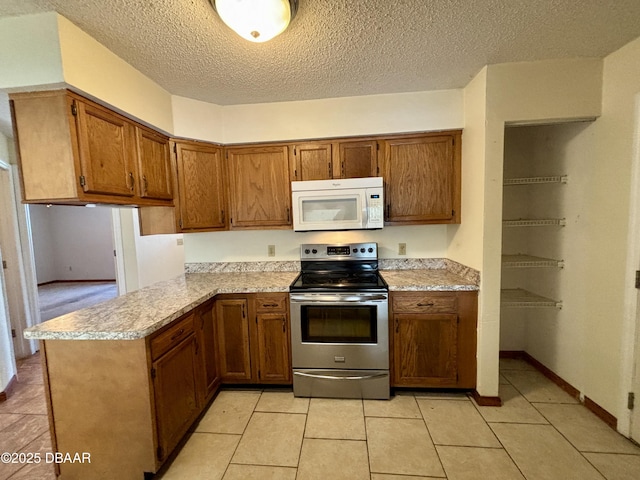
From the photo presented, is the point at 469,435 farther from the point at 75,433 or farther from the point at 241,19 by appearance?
the point at 241,19

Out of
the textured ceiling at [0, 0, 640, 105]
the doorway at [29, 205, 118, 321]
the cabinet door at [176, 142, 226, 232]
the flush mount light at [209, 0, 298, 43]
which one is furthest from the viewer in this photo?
the doorway at [29, 205, 118, 321]

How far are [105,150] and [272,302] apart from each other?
5.05ft

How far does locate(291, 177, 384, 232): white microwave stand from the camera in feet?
7.30

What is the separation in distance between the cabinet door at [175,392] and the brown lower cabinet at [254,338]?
14.4 inches

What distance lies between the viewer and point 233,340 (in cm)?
223

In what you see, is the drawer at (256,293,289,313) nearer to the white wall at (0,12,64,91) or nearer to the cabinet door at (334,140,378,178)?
the cabinet door at (334,140,378,178)

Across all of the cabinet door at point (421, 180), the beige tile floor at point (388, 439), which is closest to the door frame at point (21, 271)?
the beige tile floor at point (388, 439)

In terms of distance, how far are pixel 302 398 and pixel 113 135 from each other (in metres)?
2.36

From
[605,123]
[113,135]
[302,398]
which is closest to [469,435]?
[302,398]

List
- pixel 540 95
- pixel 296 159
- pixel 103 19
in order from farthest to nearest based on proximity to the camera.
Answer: pixel 296 159
pixel 540 95
pixel 103 19

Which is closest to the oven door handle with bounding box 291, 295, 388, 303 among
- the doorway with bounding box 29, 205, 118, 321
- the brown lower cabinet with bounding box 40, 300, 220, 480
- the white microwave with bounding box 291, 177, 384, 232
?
the white microwave with bounding box 291, 177, 384, 232

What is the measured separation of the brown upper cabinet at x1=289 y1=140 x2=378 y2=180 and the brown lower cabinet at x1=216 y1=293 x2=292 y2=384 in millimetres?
1166

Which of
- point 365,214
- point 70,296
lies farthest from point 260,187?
point 70,296

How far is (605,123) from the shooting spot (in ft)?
5.90
